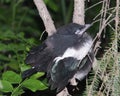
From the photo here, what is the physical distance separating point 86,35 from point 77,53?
71mm

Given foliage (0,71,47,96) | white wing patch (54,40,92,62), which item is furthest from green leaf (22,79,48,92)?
white wing patch (54,40,92,62)

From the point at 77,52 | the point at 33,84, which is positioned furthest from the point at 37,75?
the point at 77,52

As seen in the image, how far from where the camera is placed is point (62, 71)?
33.5 inches

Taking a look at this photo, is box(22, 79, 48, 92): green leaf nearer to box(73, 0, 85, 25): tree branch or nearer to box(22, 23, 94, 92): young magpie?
box(22, 23, 94, 92): young magpie

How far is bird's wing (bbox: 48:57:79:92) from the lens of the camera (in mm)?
849

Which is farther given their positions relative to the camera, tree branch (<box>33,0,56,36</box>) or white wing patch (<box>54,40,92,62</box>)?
tree branch (<box>33,0,56,36</box>)

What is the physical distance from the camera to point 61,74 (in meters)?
0.85

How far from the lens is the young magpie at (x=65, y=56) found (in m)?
0.85

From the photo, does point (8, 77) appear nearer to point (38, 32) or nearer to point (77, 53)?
point (77, 53)

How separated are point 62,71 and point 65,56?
38 mm

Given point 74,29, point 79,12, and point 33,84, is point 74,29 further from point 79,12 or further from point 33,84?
point 33,84

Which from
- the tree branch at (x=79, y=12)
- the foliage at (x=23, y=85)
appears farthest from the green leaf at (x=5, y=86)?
the tree branch at (x=79, y=12)

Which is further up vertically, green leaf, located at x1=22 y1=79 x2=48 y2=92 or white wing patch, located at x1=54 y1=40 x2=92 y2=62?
white wing patch, located at x1=54 y1=40 x2=92 y2=62

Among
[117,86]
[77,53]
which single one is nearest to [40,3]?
[77,53]
